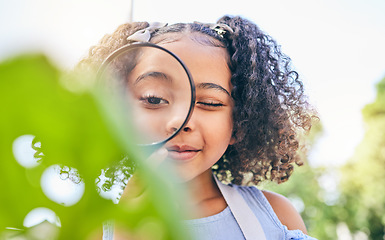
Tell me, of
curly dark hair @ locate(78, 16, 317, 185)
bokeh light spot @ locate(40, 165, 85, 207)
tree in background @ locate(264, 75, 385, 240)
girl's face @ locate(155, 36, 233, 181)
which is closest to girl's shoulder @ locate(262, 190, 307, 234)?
curly dark hair @ locate(78, 16, 317, 185)

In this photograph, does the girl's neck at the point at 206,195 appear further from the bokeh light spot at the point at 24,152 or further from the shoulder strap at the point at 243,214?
the bokeh light spot at the point at 24,152

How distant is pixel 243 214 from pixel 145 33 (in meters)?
0.59

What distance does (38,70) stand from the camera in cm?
11

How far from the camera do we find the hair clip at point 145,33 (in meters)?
1.09

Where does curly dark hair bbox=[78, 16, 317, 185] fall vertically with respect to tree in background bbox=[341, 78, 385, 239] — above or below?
above

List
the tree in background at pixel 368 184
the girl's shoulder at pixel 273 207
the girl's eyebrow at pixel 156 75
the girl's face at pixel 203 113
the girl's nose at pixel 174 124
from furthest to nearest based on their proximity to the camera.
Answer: the tree in background at pixel 368 184, the girl's shoulder at pixel 273 207, the girl's face at pixel 203 113, the girl's eyebrow at pixel 156 75, the girl's nose at pixel 174 124

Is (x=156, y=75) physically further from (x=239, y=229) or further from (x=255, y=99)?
(x=239, y=229)

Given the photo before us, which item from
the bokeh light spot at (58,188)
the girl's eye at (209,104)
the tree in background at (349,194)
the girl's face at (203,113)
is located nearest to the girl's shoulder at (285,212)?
the girl's face at (203,113)

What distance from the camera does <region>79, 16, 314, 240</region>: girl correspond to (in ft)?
3.28

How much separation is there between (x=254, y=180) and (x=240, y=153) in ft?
0.70

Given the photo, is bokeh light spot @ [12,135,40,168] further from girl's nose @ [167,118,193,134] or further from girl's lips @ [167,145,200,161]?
girl's lips @ [167,145,200,161]

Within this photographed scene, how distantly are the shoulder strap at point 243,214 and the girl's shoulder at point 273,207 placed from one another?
55 millimetres

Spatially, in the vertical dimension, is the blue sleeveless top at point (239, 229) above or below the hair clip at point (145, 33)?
below

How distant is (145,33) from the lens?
3.61ft
